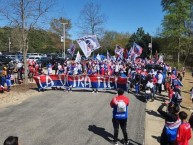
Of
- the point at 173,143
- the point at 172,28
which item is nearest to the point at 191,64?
the point at 172,28

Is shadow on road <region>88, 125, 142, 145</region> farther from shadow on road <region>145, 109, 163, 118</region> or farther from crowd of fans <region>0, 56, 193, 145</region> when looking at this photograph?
shadow on road <region>145, 109, 163, 118</region>

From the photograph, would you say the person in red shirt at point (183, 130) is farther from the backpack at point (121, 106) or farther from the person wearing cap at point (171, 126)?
the backpack at point (121, 106)

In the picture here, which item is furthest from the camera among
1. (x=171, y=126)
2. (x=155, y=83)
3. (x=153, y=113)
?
(x=155, y=83)

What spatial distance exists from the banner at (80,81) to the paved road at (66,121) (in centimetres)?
214

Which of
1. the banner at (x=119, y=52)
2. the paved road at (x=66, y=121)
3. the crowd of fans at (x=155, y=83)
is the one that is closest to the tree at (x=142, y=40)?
the banner at (x=119, y=52)

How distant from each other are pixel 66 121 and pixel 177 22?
144 ft

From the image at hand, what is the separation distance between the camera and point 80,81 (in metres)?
21.1

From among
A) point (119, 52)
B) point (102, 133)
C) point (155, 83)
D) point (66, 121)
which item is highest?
point (119, 52)

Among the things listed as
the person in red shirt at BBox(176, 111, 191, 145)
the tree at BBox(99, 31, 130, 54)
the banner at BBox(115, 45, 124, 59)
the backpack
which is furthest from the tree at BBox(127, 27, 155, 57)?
the person in red shirt at BBox(176, 111, 191, 145)

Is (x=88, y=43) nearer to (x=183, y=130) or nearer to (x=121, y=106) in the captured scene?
(x=121, y=106)

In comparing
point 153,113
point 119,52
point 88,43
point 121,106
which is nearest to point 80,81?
point 88,43

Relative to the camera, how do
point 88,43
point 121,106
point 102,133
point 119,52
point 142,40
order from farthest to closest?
point 142,40 < point 119,52 < point 88,43 < point 102,133 < point 121,106

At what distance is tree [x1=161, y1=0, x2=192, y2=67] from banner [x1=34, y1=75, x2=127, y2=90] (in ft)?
112

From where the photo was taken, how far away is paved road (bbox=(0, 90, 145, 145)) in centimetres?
1059
